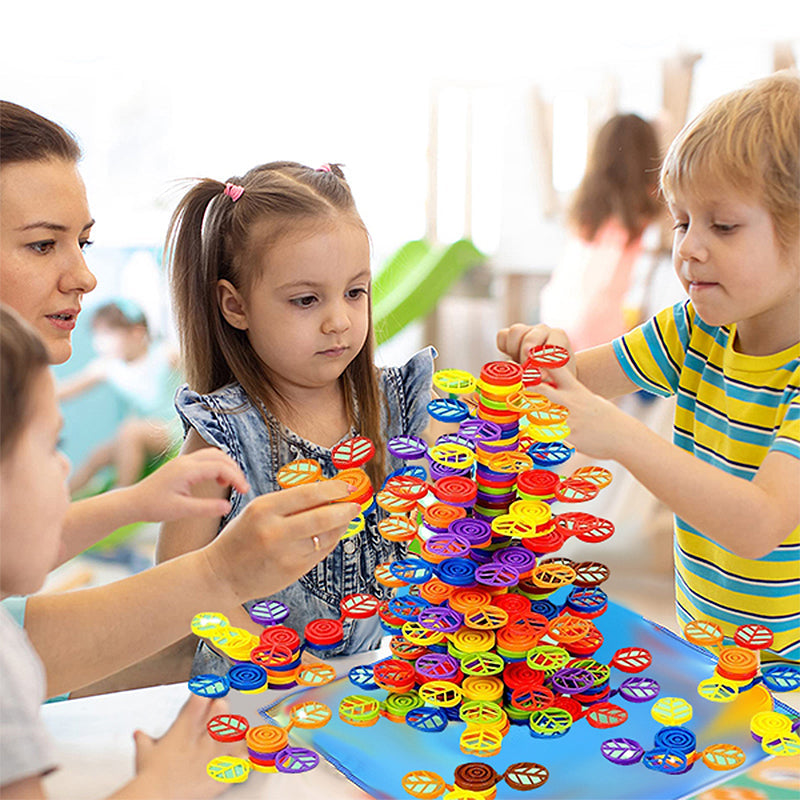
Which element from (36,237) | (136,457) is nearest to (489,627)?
(36,237)

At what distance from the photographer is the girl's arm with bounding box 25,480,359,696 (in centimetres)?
59

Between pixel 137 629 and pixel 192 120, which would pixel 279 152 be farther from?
pixel 137 629

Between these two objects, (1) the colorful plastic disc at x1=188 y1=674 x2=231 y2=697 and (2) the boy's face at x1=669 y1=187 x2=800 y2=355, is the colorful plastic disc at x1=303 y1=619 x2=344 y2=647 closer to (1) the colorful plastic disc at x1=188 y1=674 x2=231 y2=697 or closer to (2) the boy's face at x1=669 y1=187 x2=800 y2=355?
(1) the colorful plastic disc at x1=188 y1=674 x2=231 y2=697

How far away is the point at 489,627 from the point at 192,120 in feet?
7.73

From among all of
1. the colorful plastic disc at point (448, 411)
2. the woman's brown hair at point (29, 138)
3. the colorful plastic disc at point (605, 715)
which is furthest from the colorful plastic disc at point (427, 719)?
the woman's brown hair at point (29, 138)

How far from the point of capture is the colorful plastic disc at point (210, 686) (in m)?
0.60

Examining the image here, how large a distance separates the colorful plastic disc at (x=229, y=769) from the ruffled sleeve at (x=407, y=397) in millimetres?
456

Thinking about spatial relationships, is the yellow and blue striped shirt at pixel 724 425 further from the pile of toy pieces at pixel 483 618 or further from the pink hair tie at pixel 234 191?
the pink hair tie at pixel 234 191

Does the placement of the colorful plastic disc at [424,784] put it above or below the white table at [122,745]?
above

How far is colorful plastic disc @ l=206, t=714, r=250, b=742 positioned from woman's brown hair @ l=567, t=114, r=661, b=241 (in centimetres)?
191

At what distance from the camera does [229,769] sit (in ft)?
1.87

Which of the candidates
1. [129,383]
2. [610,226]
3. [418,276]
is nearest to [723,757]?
[610,226]

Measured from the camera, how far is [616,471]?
2.13 m

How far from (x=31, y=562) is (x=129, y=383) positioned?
1.92 meters
